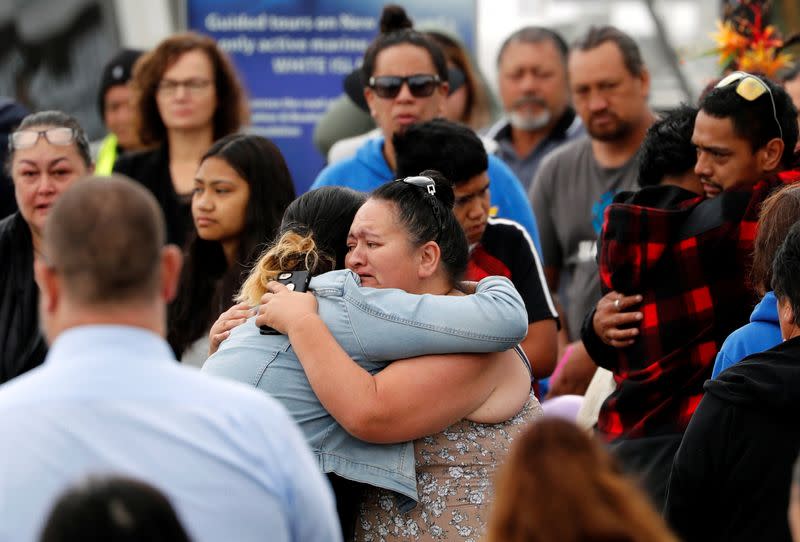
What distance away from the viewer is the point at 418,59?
17.6 ft

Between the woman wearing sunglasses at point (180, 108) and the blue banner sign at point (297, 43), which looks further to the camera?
the blue banner sign at point (297, 43)

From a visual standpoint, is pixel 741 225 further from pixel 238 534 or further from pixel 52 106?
pixel 52 106

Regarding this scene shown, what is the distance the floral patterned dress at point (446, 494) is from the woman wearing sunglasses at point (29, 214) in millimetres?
2107

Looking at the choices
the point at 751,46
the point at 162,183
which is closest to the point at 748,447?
the point at 751,46

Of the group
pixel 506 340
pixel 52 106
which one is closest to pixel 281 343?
pixel 506 340

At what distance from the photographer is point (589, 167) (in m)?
5.98

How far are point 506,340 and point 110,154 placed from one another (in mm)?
4460

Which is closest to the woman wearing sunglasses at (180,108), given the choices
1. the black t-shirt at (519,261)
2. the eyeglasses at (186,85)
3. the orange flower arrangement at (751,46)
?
the eyeglasses at (186,85)

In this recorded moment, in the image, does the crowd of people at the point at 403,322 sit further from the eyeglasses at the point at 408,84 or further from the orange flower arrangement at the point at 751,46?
the orange flower arrangement at the point at 751,46

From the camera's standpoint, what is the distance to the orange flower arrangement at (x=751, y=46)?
550 cm

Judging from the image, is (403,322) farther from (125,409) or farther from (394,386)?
(125,409)

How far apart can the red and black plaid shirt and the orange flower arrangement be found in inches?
67.9

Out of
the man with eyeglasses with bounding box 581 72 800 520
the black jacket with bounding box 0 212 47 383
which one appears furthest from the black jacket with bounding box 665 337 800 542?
the black jacket with bounding box 0 212 47 383

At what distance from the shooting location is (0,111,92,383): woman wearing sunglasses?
479 centimetres
